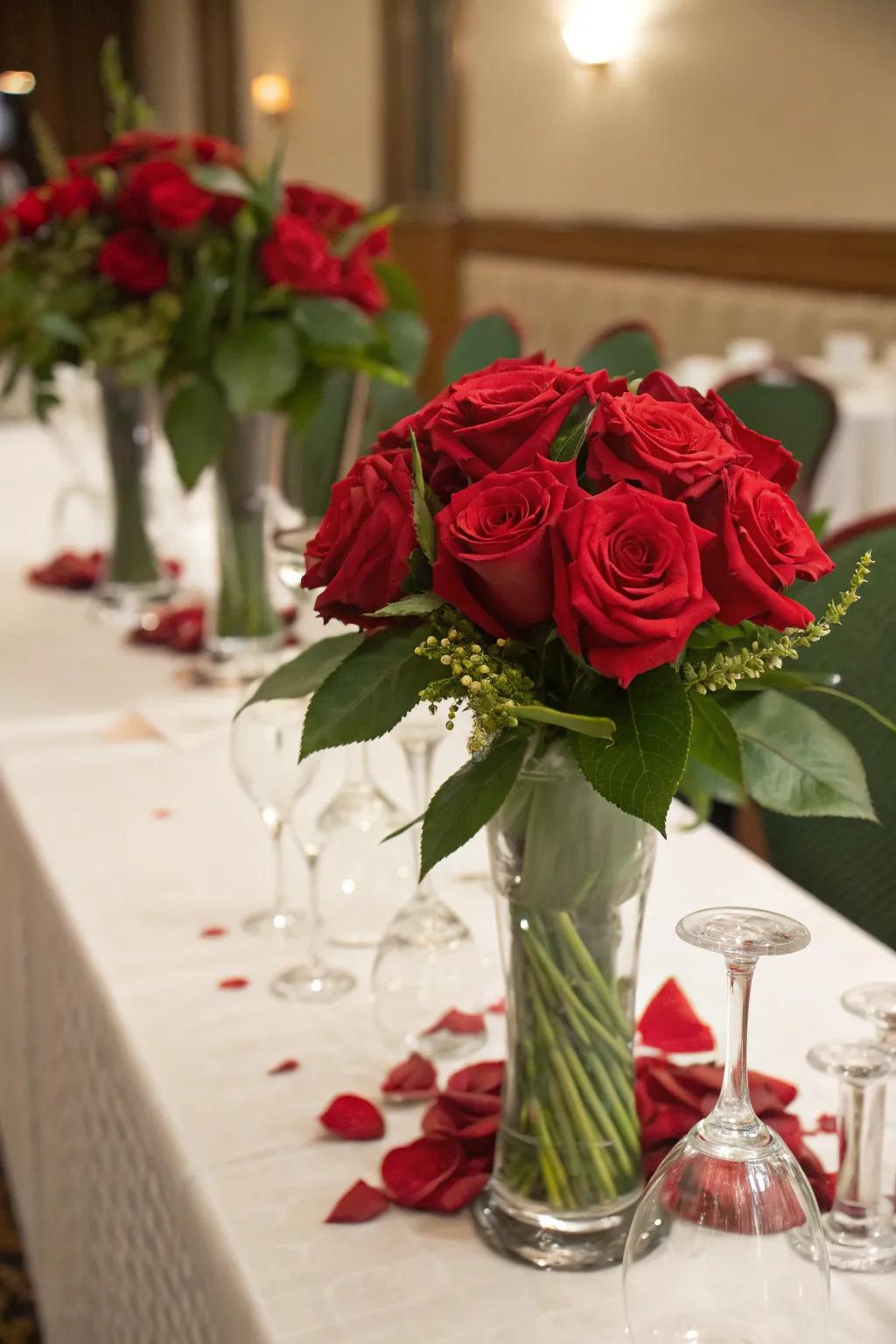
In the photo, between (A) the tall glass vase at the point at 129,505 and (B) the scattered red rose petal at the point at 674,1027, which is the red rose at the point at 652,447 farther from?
(A) the tall glass vase at the point at 129,505

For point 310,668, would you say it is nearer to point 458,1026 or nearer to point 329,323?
point 458,1026

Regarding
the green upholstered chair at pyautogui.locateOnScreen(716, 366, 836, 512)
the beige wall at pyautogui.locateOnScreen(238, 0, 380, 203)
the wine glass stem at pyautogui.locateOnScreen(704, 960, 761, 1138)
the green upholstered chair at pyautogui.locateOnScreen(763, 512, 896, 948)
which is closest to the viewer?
the wine glass stem at pyautogui.locateOnScreen(704, 960, 761, 1138)

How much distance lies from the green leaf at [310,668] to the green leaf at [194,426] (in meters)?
0.94

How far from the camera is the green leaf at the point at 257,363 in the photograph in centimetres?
171

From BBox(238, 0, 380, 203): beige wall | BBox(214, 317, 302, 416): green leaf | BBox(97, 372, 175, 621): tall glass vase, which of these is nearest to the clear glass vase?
BBox(214, 317, 302, 416): green leaf

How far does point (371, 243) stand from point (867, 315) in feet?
10.8

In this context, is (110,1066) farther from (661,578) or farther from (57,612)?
(57,612)

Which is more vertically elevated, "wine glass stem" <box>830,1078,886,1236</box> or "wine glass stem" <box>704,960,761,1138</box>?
"wine glass stem" <box>704,960,761,1138</box>

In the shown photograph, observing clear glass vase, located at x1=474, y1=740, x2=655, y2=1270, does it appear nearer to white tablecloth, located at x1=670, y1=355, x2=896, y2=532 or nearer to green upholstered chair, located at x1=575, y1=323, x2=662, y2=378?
green upholstered chair, located at x1=575, y1=323, x2=662, y2=378

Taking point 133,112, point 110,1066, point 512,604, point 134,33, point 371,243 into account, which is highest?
point 134,33

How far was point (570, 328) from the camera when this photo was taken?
20.8 ft

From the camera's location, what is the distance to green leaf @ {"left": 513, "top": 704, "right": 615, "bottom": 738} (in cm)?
65

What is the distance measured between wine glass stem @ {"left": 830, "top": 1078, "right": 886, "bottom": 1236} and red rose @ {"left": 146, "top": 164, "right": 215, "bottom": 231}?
1289 millimetres

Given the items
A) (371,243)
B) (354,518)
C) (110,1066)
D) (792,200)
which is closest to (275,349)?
(371,243)
